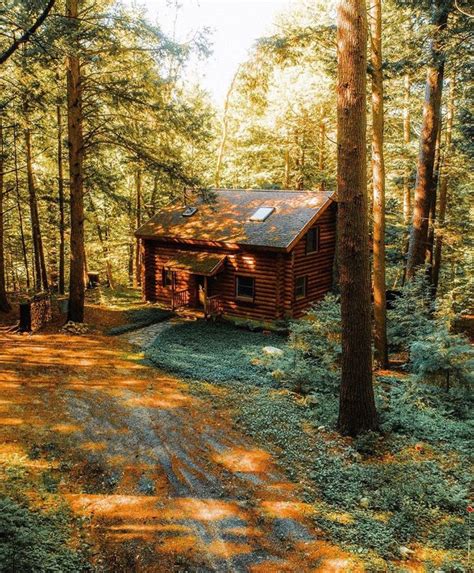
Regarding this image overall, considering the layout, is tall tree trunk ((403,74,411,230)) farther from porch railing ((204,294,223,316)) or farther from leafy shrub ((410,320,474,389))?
leafy shrub ((410,320,474,389))

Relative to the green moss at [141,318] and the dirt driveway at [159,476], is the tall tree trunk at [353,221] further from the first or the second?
the green moss at [141,318]

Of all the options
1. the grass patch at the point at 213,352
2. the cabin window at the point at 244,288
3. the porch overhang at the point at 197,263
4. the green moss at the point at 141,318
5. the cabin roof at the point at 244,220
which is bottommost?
the grass patch at the point at 213,352

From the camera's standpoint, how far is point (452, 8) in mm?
12438

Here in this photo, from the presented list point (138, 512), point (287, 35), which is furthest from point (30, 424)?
point (287, 35)

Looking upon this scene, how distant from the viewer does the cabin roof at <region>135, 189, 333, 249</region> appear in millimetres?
19828

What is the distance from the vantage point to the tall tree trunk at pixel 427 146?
12880mm

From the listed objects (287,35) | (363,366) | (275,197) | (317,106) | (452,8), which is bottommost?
(363,366)

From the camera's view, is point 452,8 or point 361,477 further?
point 452,8

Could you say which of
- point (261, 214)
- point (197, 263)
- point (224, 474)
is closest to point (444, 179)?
point (261, 214)

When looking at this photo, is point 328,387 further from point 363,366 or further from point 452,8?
point 452,8

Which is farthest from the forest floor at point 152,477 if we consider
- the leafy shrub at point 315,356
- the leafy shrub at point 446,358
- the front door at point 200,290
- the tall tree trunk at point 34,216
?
the tall tree trunk at point 34,216

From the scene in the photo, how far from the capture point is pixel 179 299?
72.1 feet

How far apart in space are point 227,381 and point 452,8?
12.3 meters

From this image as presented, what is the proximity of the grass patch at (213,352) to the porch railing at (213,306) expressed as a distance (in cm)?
66
